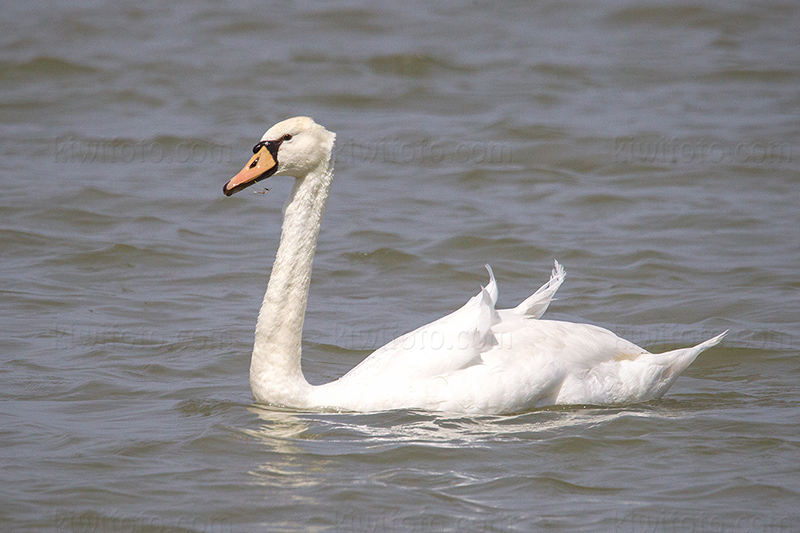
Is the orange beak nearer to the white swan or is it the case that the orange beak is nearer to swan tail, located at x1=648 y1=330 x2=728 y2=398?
the white swan

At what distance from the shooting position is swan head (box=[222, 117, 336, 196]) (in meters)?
6.35

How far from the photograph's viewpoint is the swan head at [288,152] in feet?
20.8

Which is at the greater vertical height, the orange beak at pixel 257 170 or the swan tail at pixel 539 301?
the orange beak at pixel 257 170

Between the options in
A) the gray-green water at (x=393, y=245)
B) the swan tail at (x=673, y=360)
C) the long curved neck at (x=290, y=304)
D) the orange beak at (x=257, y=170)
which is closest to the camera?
the gray-green water at (x=393, y=245)

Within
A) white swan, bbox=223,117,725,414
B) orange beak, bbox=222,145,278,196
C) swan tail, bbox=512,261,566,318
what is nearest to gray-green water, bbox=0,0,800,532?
white swan, bbox=223,117,725,414

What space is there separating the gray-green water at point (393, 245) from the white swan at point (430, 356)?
155 millimetres

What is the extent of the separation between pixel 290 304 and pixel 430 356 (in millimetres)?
953

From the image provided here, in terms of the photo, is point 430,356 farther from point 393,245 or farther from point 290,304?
point 393,245

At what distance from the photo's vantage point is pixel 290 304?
261 inches

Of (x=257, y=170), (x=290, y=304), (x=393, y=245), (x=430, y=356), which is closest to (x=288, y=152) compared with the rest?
(x=257, y=170)

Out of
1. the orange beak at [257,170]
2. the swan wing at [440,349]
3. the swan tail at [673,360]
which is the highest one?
the orange beak at [257,170]

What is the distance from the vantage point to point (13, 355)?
7664 mm

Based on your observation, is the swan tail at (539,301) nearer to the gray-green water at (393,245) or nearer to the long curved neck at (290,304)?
the gray-green water at (393,245)

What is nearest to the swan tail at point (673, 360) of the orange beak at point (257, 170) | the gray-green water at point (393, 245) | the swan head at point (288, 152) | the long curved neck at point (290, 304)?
the gray-green water at point (393, 245)
